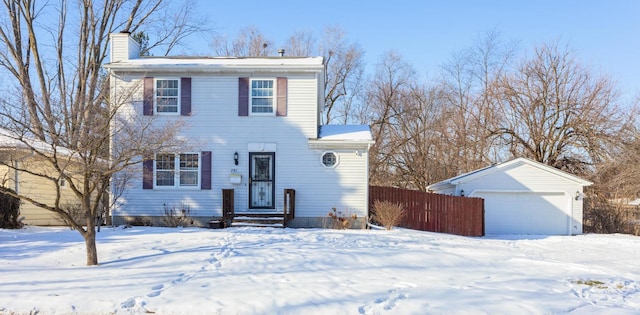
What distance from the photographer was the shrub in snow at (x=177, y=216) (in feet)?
51.1

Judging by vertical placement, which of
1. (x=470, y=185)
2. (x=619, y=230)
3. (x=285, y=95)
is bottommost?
(x=619, y=230)

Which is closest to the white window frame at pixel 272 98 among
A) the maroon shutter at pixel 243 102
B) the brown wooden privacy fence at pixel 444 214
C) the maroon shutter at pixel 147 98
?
the maroon shutter at pixel 243 102

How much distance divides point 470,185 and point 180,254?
13460 mm

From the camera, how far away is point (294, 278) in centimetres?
786

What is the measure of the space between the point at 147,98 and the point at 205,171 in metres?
2.92

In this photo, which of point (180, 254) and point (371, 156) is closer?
point (180, 254)

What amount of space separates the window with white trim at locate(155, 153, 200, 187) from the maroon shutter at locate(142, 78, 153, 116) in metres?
1.55

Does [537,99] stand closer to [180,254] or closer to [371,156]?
[371,156]

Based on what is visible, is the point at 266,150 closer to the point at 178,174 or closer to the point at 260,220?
the point at 260,220

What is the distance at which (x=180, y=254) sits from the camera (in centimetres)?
965

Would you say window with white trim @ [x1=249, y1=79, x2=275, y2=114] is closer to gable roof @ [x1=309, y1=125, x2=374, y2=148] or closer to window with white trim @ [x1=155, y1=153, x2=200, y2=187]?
gable roof @ [x1=309, y1=125, x2=374, y2=148]

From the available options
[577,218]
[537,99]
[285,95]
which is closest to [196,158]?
[285,95]

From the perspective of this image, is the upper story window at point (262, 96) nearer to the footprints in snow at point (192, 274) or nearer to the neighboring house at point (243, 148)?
the neighboring house at point (243, 148)

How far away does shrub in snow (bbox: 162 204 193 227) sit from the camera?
15.6m
